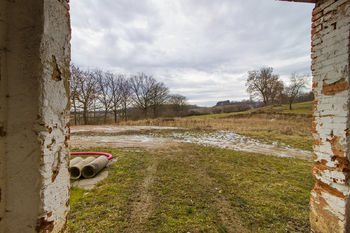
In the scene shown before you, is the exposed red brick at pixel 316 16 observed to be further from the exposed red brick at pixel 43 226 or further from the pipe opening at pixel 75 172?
the pipe opening at pixel 75 172

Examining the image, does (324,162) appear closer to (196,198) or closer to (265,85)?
(196,198)

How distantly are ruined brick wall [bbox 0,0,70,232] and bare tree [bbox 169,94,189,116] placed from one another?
3969 centimetres

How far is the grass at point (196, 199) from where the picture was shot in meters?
2.62

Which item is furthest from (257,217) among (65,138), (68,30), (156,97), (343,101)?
(156,97)

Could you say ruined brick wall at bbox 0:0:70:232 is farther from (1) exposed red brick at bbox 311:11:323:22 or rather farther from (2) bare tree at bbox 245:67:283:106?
(2) bare tree at bbox 245:67:283:106

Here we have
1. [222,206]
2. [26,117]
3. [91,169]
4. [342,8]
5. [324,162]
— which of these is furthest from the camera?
[91,169]

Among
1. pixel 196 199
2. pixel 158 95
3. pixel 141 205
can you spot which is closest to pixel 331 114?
pixel 196 199

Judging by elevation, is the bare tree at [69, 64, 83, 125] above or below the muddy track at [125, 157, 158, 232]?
above

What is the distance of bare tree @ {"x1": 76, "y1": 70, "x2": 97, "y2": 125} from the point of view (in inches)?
850

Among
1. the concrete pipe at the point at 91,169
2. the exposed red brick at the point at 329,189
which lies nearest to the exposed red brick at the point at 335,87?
the exposed red brick at the point at 329,189

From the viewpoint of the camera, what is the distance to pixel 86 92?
22562mm

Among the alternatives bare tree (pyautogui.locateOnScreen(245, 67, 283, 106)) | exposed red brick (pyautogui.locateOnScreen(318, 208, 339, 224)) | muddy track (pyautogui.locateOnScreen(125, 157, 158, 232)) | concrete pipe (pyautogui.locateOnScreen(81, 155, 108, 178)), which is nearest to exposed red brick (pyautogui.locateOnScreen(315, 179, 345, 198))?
exposed red brick (pyautogui.locateOnScreen(318, 208, 339, 224))

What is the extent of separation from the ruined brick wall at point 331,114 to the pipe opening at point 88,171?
198 inches

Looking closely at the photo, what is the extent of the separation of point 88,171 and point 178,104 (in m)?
39.3
